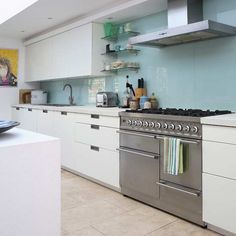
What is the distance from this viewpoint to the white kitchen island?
133 centimetres

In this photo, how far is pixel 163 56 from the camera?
322cm

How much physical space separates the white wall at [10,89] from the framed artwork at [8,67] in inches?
3.1

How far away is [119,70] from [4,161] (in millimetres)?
2714

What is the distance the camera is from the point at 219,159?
2.03 metres

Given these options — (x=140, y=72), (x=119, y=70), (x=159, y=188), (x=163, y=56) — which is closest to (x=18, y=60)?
(x=119, y=70)

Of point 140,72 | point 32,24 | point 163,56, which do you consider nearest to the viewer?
point 163,56

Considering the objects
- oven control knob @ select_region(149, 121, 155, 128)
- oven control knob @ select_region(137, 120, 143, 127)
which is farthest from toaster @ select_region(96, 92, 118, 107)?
oven control knob @ select_region(149, 121, 155, 128)

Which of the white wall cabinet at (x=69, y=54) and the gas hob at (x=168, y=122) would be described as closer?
the gas hob at (x=168, y=122)

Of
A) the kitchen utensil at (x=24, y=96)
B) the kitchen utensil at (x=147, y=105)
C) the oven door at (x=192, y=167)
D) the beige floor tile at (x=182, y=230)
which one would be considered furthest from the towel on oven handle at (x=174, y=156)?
the kitchen utensil at (x=24, y=96)

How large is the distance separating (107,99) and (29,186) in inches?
93.3

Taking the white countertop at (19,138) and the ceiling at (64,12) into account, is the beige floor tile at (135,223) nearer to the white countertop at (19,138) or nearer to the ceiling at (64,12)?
the white countertop at (19,138)

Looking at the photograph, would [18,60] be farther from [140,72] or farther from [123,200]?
[123,200]

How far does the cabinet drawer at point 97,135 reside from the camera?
300cm

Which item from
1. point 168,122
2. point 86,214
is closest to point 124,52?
point 168,122
